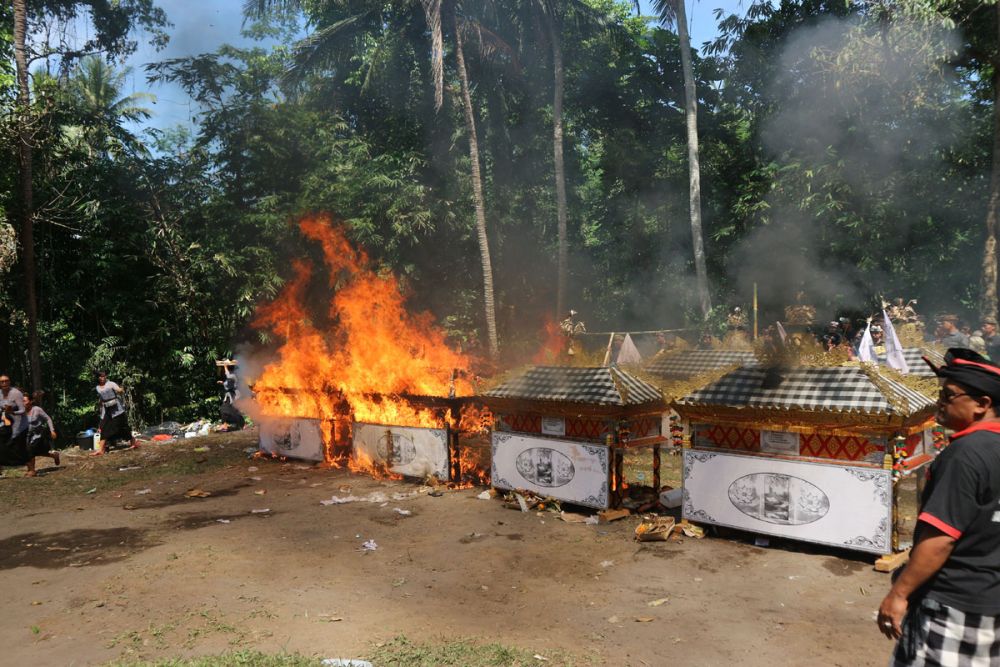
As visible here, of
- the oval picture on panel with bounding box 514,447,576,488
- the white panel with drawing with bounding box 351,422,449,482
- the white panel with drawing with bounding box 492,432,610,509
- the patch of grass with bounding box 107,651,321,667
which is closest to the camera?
the patch of grass with bounding box 107,651,321,667

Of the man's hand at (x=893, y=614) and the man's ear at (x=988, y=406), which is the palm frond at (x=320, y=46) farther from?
the man's hand at (x=893, y=614)

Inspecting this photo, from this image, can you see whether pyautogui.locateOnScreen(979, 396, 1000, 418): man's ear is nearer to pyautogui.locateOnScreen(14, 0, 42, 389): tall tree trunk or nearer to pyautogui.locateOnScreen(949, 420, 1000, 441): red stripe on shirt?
pyautogui.locateOnScreen(949, 420, 1000, 441): red stripe on shirt

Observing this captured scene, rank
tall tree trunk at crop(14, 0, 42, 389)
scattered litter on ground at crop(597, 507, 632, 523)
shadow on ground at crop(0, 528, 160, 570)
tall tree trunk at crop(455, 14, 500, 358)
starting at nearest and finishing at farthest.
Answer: shadow on ground at crop(0, 528, 160, 570) → scattered litter on ground at crop(597, 507, 632, 523) → tall tree trunk at crop(14, 0, 42, 389) → tall tree trunk at crop(455, 14, 500, 358)

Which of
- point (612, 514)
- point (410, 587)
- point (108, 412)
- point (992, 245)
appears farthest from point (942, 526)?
point (992, 245)

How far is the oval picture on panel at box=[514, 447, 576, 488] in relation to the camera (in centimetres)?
882

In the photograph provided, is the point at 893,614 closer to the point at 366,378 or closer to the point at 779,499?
the point at 779,499

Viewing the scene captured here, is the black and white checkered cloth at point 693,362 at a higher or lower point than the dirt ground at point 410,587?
higher

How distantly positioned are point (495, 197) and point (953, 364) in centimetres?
2533

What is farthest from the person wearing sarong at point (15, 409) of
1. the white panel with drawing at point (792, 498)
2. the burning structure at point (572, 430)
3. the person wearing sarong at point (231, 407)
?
the white panel with drawing at point (792, 498)

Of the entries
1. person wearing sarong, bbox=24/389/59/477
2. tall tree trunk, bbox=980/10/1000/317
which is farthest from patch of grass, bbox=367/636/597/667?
tall tree trunk, bbox=980/10/1000/317

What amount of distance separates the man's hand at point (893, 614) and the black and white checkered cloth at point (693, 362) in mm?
9770

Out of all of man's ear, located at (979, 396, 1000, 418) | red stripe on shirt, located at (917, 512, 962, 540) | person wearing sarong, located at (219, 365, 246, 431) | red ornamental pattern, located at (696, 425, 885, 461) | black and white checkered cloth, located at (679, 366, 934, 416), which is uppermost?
man's ear, located at (979, 396, 1000, 418)

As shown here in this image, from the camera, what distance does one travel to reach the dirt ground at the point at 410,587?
5.15m

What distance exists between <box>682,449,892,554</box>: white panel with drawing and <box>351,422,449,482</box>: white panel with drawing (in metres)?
4.23
